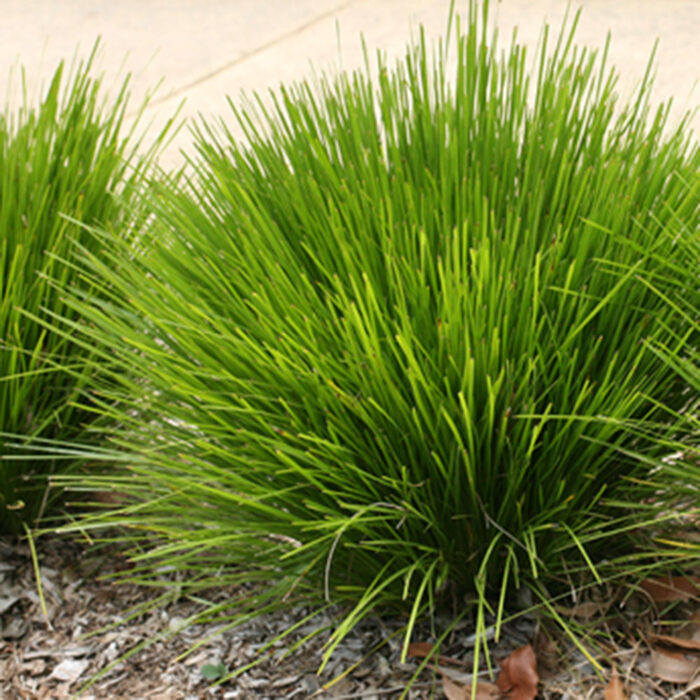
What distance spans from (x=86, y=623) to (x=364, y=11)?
2.90m

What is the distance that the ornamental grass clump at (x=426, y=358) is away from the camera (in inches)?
37.4

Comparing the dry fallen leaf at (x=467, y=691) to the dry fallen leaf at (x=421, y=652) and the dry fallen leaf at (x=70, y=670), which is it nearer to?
the dry fallen leaf at (x=421, y=652)

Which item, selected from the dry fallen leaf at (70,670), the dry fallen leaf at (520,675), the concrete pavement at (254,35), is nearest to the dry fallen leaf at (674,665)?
the dry fallen leaf at (520,675)

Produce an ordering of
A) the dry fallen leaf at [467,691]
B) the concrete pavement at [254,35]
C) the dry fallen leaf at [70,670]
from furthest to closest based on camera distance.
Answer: the concrete pavement at [254,35] < the dry fallen leaf at [70,670] < the dry fallen leaf at [467,691]

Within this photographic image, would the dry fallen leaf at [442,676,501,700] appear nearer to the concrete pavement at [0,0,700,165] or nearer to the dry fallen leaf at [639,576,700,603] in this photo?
the dry fallen leaf at [639,576,700,603]

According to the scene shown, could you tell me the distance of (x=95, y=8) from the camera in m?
3.90

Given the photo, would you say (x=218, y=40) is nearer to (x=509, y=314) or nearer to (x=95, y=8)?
(x=95, y=8)

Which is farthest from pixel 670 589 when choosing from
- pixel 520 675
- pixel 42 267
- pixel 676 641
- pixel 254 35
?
pixel 254 35

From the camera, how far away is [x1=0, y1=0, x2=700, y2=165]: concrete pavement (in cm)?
312

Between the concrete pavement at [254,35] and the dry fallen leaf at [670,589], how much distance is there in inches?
80.3

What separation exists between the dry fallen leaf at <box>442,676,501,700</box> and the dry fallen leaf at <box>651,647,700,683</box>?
0.59ft

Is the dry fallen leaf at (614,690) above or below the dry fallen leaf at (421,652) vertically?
below

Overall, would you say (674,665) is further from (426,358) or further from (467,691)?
(426,358)

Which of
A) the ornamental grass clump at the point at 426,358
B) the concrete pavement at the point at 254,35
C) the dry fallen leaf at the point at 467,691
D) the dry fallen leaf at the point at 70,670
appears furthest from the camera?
the concrete pavement at the point at 254,35
